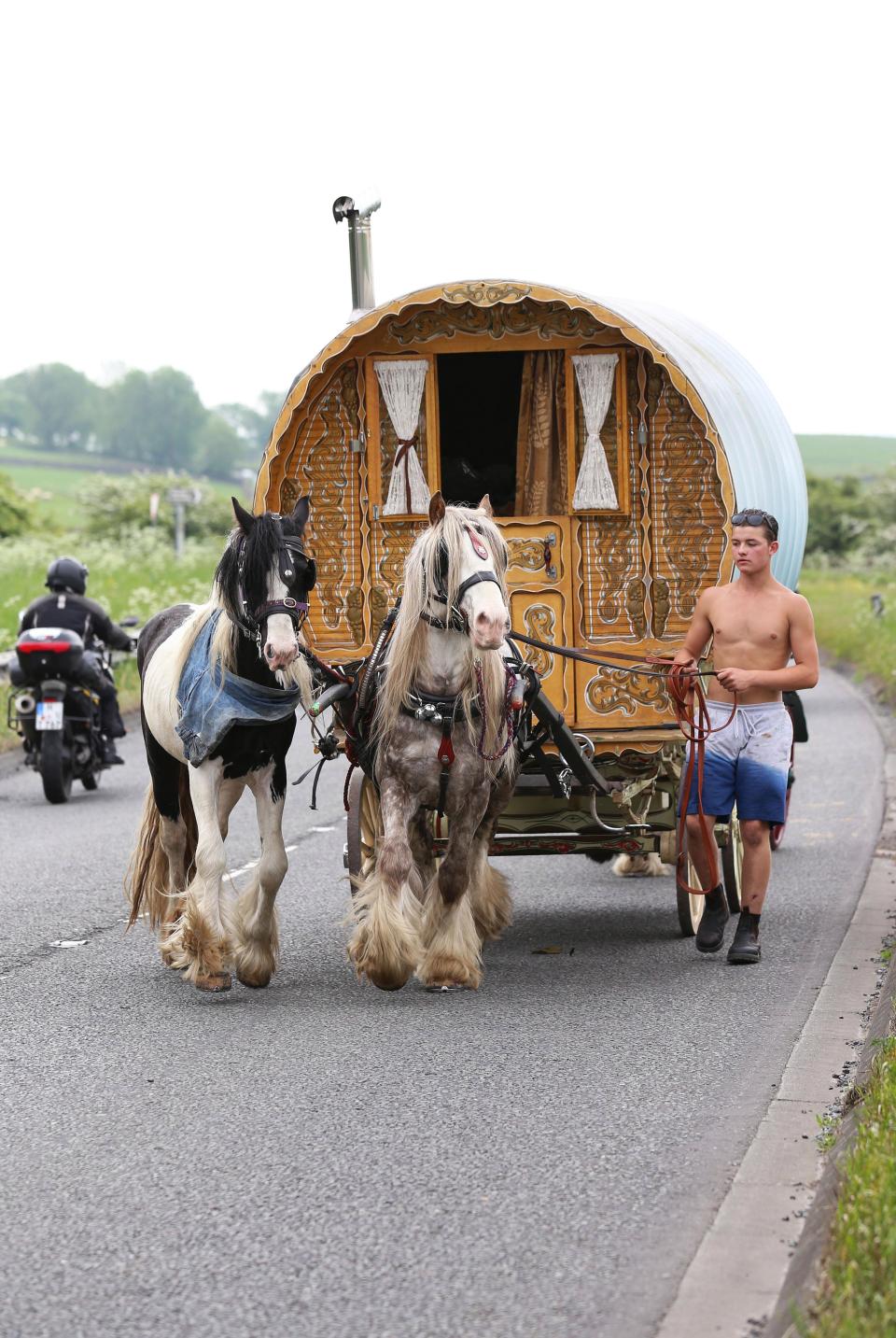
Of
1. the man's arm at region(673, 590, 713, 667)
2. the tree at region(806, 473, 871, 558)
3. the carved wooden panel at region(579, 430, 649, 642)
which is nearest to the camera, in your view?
the man's arm at region(673, 590, 713, 667)

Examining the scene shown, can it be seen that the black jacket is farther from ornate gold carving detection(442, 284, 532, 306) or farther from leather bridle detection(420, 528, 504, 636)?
leather bridle detection(420, 528, 504, 636)

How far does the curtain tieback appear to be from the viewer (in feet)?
31.5

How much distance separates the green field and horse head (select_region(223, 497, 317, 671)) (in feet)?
429

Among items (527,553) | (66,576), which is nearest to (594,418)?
(527,553)

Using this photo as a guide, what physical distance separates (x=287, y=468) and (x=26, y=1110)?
14.1 feet

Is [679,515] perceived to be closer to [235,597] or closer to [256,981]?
[235,597]

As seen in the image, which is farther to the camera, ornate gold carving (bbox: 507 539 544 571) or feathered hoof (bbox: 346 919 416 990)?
ornate gold carving (bbox: 507 539 544 571)

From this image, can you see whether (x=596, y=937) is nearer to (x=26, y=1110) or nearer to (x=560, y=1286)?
(x=26, y=1110)

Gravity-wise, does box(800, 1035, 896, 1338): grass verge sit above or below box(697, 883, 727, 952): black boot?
above

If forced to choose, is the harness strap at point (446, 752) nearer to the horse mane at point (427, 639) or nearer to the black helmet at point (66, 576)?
the horse mane at point (427, 639)

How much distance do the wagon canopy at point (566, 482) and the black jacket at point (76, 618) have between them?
5988 millimetres

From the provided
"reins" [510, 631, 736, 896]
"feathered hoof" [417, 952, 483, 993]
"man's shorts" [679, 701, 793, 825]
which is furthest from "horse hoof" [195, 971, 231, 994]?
"man's shorts" [679, 701, 793, 825]

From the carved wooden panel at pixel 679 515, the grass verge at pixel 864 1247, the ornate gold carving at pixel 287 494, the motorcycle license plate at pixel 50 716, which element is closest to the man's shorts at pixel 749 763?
the carved wooden panel at pixel 679 515

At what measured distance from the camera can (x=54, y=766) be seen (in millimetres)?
14555
